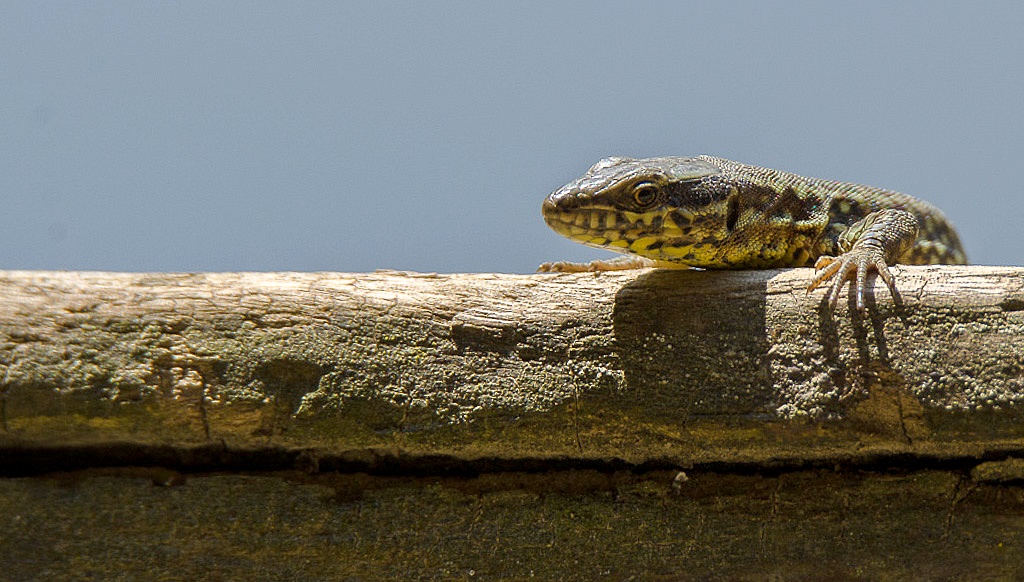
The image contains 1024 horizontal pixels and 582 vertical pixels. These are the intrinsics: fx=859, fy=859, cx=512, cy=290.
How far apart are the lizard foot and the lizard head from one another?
1.70ft

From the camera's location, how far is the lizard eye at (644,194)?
→ 361 centimetres

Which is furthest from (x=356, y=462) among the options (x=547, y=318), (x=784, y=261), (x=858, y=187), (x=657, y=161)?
(x=858, y=187)

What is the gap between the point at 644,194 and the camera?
362cm

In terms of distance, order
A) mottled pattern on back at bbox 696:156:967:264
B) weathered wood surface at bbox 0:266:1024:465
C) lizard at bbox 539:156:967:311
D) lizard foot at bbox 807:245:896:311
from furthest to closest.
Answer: mottled pattern on back at bbox 696:156:967:264 → lizard at bbox 539:156:967:311 → lizard foot at bbox 807:245:896:311 → weathered wood surface at bbox 0:266:1024:465

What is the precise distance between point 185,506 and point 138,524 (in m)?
0.18

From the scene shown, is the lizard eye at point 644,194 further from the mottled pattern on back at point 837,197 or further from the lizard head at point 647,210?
the mottled pattern on back at point 837,197

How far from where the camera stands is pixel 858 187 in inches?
175

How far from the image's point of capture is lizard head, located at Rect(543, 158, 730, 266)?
3.53 metres

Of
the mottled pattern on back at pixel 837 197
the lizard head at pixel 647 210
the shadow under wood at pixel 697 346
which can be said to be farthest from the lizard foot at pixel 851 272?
the mottled pattern on back at pixel 837 197

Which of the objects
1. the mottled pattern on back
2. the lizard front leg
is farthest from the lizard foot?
the mottled pattern on back

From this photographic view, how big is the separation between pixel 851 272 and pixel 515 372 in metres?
1.41

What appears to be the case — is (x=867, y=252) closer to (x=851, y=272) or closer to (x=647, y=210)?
(x=851, y=272)

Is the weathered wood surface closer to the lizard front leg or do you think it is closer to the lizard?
the lizard front leg

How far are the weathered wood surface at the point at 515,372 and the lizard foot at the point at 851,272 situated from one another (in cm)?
5
